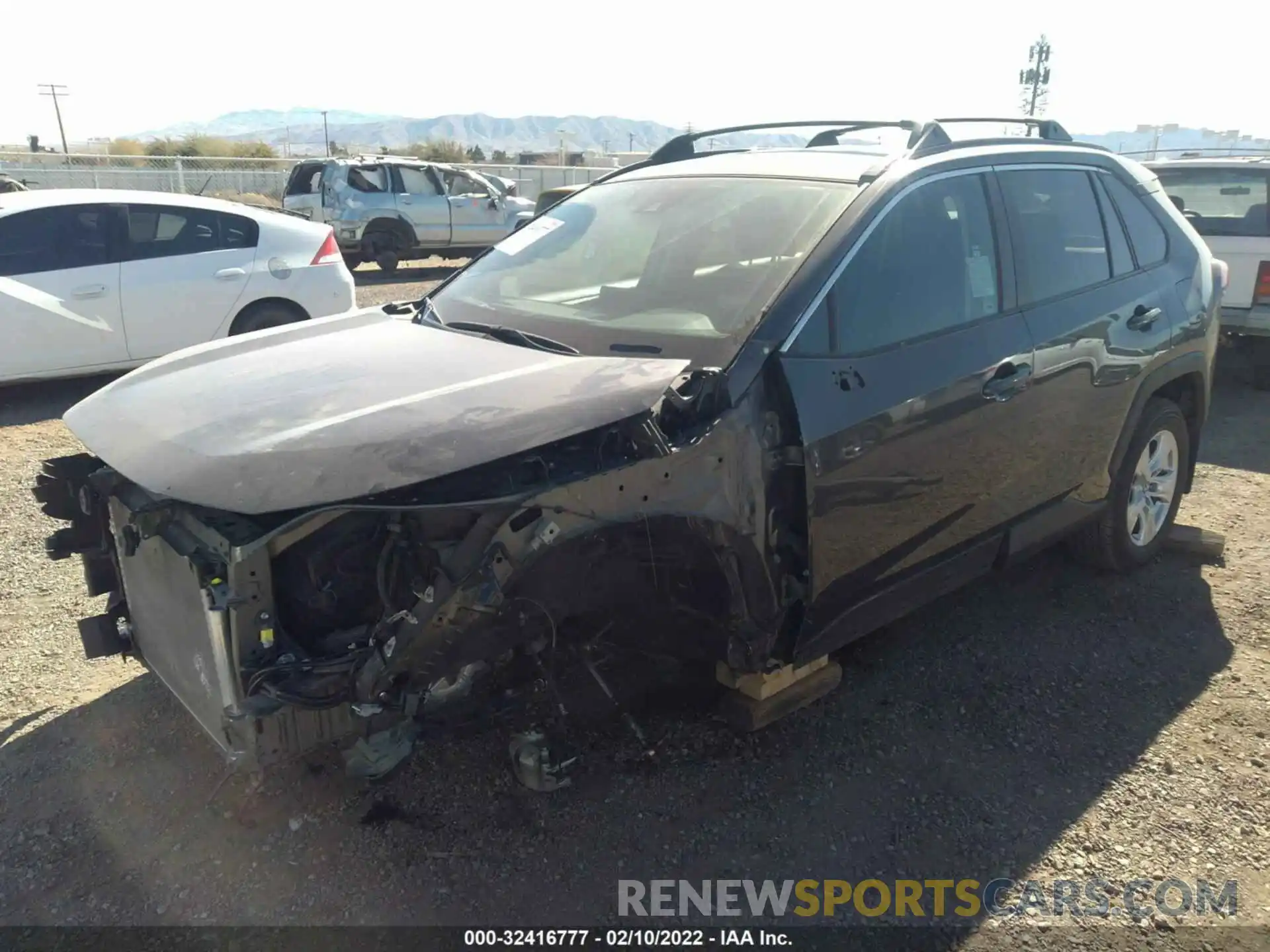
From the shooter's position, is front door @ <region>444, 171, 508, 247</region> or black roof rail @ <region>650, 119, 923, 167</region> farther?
front door @ <region>444, 171, 508, 247</region>

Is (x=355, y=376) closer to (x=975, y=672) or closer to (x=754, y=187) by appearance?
(x=754, y=187)

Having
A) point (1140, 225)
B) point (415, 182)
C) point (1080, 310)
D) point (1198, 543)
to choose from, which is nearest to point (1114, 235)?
A: point (1140, 225)

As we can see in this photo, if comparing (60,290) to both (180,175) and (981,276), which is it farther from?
(180,175)

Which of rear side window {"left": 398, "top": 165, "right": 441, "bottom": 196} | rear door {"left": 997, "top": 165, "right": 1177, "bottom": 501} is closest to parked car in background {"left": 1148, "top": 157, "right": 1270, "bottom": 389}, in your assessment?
rear door {"left": 997, "top": 165, "right": 1177, "bottom": 501}

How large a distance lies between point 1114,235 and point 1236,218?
490 cm

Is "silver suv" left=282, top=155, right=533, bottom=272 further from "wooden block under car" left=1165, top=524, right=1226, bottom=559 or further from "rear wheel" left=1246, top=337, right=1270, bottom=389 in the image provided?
"wooden block under car" left=1165, top=524, right=1226, bottom=559

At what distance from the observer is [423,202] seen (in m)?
16.3

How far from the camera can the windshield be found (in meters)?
3.07

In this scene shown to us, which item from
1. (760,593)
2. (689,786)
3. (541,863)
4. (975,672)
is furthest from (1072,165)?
(541,863)

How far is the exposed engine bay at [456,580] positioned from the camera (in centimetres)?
244

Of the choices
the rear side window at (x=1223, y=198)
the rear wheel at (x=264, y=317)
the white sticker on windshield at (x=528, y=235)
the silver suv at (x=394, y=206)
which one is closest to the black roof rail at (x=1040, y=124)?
the white sticker on windshield at (x=528, y=235)

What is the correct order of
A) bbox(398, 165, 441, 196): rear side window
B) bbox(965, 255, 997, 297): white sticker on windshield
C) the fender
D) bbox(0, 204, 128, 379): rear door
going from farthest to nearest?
bbox(398, 165, 441, 196): rear side window, bbox(0, 204, 128, 379): rear door, the fender, bbox(965, 255, 997, 297): white sticker on windshield

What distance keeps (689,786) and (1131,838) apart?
4.37ft

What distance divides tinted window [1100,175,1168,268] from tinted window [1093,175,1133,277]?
0.05m
